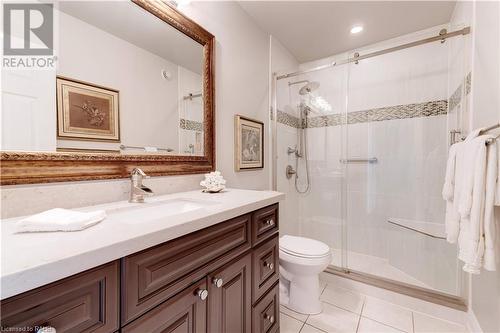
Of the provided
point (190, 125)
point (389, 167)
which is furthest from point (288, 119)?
point (190, 125)

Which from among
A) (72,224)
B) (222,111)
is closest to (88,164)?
(72,224)

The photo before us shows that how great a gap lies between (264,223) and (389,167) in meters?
1.86

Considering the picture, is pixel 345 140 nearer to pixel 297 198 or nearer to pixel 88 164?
pixel 297 198

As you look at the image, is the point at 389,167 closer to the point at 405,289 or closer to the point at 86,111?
the point at 405,289

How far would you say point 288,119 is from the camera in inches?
104

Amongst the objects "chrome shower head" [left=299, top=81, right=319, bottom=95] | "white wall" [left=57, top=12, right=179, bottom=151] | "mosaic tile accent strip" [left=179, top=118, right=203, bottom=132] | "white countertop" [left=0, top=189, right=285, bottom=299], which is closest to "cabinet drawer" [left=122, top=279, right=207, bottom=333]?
"white countertop" [left=0, top=189, right=285, bottom=299]

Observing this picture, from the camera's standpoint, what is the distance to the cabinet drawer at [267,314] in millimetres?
1095

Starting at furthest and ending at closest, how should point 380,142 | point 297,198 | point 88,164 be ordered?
point 297,198 → point 380,142 → point 88,164

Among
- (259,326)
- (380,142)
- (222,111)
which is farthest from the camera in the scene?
(380,142)

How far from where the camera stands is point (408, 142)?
2.26 metres

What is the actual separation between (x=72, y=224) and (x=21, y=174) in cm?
38

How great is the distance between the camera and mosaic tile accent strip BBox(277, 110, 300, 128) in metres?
Result: 2.50

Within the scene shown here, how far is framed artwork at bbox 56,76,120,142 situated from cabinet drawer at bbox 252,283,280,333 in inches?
43.1

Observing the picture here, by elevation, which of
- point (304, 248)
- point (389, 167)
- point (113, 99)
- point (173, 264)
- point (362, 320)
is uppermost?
point (113, 99)
